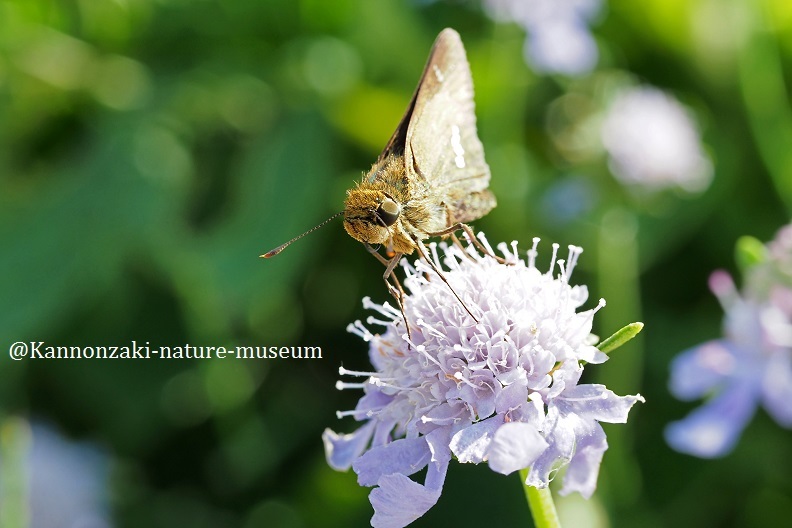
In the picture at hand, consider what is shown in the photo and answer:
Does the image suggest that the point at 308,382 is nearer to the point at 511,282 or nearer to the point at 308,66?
the point at 308,66

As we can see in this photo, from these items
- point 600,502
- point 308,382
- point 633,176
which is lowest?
point 600,502

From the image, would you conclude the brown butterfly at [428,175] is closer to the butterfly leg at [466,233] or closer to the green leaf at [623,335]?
the butterfly leg at [466,233]

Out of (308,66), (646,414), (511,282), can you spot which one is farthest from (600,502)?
(308,66)

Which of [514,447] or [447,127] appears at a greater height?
[447,127]

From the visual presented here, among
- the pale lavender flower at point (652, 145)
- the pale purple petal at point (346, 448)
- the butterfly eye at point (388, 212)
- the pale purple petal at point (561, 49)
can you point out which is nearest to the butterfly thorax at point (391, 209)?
the butterfly eye at point (388, 212)

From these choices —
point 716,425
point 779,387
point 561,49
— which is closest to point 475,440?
point 716,425

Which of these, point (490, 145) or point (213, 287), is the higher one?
point (490, 145)

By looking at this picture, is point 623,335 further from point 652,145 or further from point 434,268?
point 652,145
